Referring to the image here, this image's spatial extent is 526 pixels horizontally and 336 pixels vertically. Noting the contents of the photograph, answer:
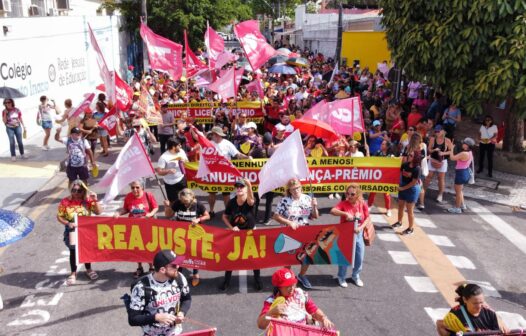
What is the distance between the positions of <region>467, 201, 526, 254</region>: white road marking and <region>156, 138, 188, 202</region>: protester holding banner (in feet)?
20.0

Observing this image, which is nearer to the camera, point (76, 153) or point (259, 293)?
point (259, 293)

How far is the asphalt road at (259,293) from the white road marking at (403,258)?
0.02m

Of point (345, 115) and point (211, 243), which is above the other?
point (345, 115)

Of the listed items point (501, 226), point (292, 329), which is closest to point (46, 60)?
point (501, 226)

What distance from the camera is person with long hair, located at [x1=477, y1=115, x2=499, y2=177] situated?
13.0 metres

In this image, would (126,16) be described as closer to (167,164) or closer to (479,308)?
(167,164)

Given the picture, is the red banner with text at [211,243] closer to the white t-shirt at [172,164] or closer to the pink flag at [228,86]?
the white t-shirt at [172,164]

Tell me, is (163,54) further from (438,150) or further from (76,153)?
(438,150)

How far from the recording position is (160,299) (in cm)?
452

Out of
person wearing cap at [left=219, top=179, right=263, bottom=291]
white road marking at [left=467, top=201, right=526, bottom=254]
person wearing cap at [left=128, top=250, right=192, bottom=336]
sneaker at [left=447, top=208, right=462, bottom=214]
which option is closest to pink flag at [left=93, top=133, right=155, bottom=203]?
person wearing cap at [left=219, top=179, right=263, bottom=291]

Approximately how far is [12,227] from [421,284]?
216 inches

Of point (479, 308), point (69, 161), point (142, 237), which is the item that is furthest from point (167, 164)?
point (479, 308)

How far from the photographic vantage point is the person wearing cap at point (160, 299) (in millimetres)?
4445

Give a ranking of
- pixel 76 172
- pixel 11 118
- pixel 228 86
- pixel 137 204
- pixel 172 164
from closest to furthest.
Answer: pixel 137 204 < pixel 172 164 < pixel 76 172 < pixel 11 118 < pixel 228 86
